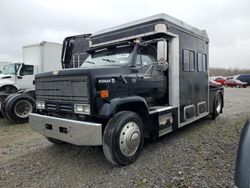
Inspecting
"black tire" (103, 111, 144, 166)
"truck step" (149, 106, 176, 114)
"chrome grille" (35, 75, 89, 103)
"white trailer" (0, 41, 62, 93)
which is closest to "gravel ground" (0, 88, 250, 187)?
"black tire" (103, 111, 144, 166)

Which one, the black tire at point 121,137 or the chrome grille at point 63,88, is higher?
the chrome grille at point 63,88

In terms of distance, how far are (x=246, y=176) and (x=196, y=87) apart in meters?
4.72

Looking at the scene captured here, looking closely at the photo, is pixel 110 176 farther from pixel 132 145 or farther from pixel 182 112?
pixel 182 112

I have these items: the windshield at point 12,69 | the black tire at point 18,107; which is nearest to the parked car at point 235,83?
the windshield at point 12,69

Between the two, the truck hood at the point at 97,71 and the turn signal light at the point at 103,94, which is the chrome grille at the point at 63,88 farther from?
the turn signal light at the point at 103,94

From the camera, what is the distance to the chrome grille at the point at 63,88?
3837 mm

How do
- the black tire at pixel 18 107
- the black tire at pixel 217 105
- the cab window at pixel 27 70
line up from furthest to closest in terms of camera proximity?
1. the cab window at pixel 27 70
2. the black tire at pixel 18 107
3. the black tire at pixel 217 105

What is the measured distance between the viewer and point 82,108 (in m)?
3.89

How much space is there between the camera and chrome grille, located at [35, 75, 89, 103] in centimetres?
384

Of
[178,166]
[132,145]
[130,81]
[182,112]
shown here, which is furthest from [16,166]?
[182,112]

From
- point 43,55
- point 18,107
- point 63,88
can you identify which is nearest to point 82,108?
point 63,88

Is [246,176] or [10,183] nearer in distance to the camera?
[246,176]

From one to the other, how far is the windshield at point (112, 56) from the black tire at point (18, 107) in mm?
4092

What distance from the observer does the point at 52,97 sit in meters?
4.50
